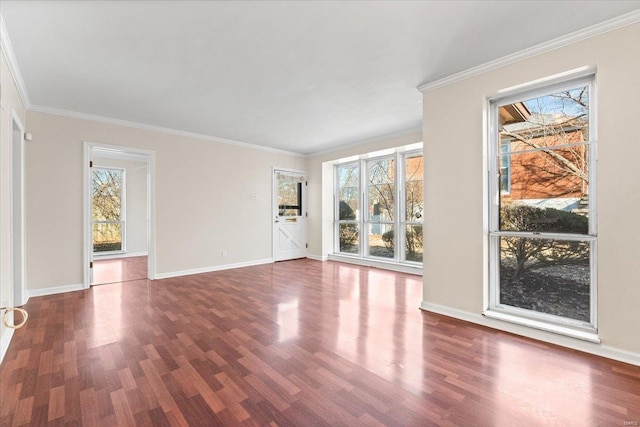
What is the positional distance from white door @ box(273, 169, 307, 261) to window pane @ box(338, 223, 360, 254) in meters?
0.94

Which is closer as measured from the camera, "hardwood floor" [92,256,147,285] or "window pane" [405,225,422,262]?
"hardwood floor" [92,256,147,285]

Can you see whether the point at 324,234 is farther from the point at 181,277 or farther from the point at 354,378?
the point at 354,378

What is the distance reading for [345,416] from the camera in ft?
5.42

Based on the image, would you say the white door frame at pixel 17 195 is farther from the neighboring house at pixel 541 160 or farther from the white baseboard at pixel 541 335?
the neighboring house at pixel 541 160

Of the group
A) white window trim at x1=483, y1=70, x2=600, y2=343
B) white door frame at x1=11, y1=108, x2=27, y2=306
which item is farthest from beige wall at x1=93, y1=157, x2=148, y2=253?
white window trim at x1=483, y1=70, x2=600, y2=343

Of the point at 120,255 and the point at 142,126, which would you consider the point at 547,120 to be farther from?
the point at 120,255

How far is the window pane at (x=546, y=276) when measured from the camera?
8.58 ft

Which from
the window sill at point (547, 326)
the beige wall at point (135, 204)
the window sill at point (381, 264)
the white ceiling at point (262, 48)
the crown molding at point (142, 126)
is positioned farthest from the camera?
the beige wall at point (135, 204)

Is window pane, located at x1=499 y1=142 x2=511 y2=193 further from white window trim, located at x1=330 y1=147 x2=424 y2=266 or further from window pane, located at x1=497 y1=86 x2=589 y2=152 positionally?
white window trim, located at x1=330 y1=147 x2=424 y2=266

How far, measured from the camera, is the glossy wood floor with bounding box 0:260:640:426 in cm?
167

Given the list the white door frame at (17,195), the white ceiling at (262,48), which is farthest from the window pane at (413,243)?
the white door frame at (17,195)

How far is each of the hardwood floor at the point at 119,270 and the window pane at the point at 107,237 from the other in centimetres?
48

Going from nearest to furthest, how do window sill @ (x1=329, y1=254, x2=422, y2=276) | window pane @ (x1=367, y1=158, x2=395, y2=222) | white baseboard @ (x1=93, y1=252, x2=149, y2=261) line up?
1. window sill @ (x1=329, y1=254, x2=422, y2=276)
2. window pane @ (x1=367, y1=158, x2=395, y2=222)
3. white baseboard @ (x1=93, y1=252, x2=149, y2=261)

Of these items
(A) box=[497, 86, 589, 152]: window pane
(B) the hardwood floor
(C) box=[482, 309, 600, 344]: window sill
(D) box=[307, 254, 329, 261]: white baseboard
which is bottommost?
(B) the hardwood floor
